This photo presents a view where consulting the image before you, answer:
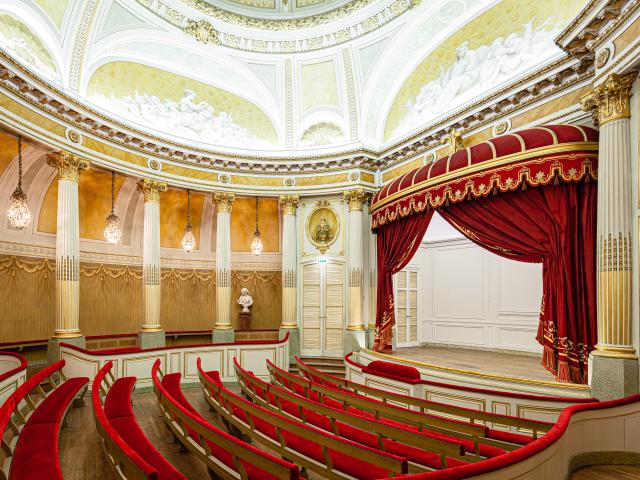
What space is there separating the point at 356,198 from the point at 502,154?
513 centimetres

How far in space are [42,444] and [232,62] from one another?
1082 cm

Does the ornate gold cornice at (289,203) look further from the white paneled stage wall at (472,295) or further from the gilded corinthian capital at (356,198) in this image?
→ the white paneled stage wall at (472,295)

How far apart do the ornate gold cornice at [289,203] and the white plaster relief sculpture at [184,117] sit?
1.93m

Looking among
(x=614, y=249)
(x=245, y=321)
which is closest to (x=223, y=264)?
(x=245, y=321)

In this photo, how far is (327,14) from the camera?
34.8ft

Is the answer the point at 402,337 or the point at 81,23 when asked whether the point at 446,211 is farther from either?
the point at 81,23

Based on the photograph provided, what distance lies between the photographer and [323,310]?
12008 mm

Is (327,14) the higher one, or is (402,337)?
(327,14)

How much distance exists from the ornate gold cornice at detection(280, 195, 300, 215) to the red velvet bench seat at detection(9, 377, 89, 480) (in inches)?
313

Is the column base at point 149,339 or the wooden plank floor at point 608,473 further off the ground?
the column base at point 149,339

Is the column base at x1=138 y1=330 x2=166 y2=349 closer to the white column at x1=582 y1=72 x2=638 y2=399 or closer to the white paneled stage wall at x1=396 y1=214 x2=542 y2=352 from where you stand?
the white paneled stage wall at x1=396 y1=214 x2=542 y2=352

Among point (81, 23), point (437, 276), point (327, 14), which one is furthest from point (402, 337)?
point (81, 23)

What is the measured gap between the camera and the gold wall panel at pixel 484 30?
24.9 feet

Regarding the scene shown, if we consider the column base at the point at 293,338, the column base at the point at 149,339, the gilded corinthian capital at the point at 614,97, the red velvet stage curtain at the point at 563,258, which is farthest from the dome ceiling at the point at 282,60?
the column base at the point at 293,338
